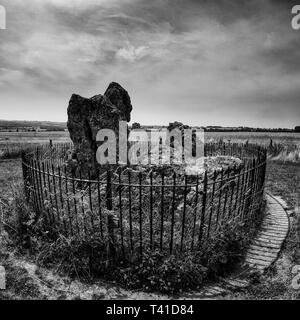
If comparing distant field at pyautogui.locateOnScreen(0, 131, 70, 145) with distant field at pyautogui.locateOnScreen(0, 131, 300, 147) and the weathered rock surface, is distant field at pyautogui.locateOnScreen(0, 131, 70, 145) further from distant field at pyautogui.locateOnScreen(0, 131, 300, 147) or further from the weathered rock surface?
the weathered rock surface

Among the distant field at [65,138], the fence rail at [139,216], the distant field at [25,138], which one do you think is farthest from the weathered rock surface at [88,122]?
the distant field at [25,138]

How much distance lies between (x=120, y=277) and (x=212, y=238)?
1559 millimetres

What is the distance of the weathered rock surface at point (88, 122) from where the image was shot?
7.45 metres

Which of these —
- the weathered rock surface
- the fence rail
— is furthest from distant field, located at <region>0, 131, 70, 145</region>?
the fence rail

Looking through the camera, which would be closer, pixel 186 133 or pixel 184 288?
pixel 184 288

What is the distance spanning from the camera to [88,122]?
7.57 metres

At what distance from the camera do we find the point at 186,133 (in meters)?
10.8

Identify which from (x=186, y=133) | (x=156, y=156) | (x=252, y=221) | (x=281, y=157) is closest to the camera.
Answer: (x=252, y=221)

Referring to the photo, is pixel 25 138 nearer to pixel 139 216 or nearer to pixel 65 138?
pixel 65 138

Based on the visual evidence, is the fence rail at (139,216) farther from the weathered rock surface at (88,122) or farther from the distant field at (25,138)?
the distant field at (25,138)

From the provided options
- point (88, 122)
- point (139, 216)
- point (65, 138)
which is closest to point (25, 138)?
point (65, 138)
